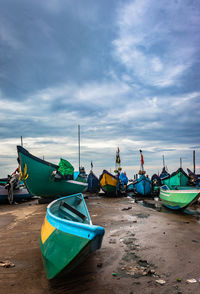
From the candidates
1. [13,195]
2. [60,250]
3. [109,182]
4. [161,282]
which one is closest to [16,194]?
[13,195]

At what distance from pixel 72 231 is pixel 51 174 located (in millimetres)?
11234

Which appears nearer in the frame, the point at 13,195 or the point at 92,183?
the point at 13,195

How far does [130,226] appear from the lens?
8.16 metres

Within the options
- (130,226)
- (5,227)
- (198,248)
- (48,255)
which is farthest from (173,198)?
(48,255)

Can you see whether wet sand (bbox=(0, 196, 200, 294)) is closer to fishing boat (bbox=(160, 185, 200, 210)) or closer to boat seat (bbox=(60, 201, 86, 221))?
boat seat (bbox=(60, 201, 86, 221))

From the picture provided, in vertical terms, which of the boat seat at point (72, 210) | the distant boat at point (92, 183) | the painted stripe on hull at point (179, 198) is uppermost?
the boat seat at point (72, 210)

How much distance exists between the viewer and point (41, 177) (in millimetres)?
13641

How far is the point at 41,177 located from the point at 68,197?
23.9 feet

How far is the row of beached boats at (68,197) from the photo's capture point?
3.10 m

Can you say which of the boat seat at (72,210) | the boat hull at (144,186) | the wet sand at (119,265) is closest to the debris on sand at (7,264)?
the wet sand at (119,265)

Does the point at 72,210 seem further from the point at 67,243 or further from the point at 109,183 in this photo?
the point at 109,183

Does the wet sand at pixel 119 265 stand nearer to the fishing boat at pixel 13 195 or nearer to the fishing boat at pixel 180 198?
the fishing boat at pixel 180 198

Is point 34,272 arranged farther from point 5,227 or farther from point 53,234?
point 5,227

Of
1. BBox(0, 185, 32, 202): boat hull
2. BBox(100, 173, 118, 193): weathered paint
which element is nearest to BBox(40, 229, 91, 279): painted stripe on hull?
BBox(0, 185, 32, 202): boat hull
